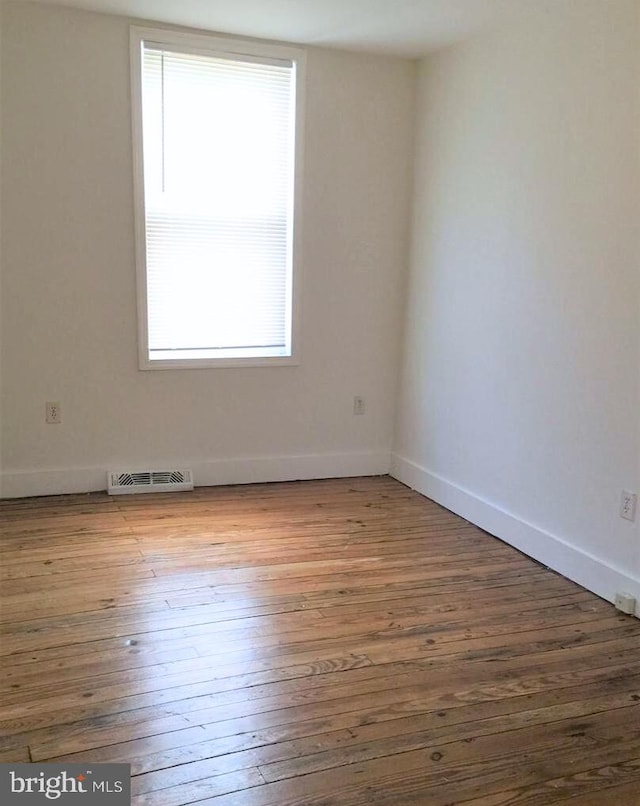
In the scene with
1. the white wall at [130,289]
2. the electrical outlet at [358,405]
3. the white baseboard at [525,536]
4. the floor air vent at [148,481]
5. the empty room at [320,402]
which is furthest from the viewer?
the electrical outlet at [358,405]

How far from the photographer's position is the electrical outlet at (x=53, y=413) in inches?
155

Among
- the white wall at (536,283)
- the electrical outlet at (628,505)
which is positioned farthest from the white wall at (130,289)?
the electrical outlet at (628,505)

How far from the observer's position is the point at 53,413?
3.96 metres

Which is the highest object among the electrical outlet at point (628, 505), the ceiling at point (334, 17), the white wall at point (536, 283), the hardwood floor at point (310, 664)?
the ceiling at point (334, 17)

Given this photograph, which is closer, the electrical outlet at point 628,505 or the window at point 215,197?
the electrical outlet at point 628,505

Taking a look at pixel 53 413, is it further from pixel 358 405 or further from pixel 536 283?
pixel 536 283

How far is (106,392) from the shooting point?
13.3ft

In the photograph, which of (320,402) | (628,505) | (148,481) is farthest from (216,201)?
(628,505)

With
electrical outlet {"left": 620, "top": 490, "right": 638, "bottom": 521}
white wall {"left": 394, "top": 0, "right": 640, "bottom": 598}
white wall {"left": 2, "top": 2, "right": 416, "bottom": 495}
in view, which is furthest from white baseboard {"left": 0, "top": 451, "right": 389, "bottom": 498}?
electrical outlet {"left": 620, "top": 490, "right": 638, "bottom": 521}

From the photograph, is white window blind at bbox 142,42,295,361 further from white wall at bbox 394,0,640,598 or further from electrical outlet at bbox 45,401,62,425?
white wall at bbox 394,0,640,598

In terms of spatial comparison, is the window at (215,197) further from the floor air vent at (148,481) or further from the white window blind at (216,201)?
the floor air vent at (148,481)

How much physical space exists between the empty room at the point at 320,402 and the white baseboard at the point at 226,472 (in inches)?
0.8

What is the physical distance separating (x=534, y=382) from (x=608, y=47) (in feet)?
4.59

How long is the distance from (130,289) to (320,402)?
4.29 ft
